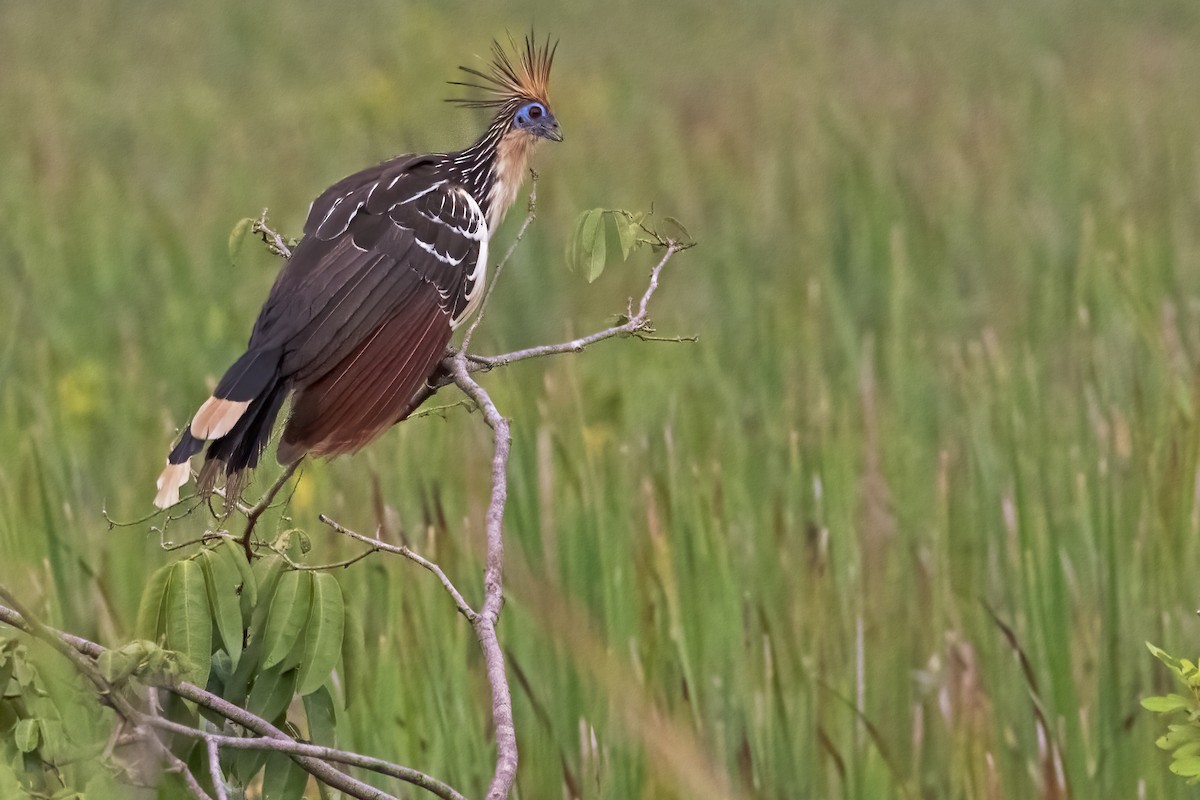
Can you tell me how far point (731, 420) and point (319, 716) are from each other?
1.59 m

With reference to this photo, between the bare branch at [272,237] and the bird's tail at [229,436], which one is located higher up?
the bare branch at [272,237]

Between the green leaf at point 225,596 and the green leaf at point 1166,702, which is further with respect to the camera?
the green leaf at point 1166,702

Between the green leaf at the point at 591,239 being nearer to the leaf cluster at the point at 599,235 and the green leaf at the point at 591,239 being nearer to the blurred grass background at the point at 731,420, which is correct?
the leaf cluster at the point at 599,235

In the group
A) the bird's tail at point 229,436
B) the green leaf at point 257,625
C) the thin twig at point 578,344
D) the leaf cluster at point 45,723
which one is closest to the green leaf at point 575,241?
the thin twig at point 578,344

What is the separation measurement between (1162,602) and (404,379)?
165 cm

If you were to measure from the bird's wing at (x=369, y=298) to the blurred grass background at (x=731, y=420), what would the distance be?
385 millimetres

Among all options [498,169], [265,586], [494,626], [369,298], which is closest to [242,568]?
[265,586]

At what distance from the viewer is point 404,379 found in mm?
1822

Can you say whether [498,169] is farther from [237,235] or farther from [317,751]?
[317,751]

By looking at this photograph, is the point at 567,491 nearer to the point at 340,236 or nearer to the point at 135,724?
the point at 340,236

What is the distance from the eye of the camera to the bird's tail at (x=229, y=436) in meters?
1.59

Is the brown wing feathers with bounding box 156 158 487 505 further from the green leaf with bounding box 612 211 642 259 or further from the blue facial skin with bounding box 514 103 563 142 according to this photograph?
the green leaf with bounding box 612 211 642 259

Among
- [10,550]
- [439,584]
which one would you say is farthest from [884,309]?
[10,550]

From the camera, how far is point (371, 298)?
1975 millimetres
